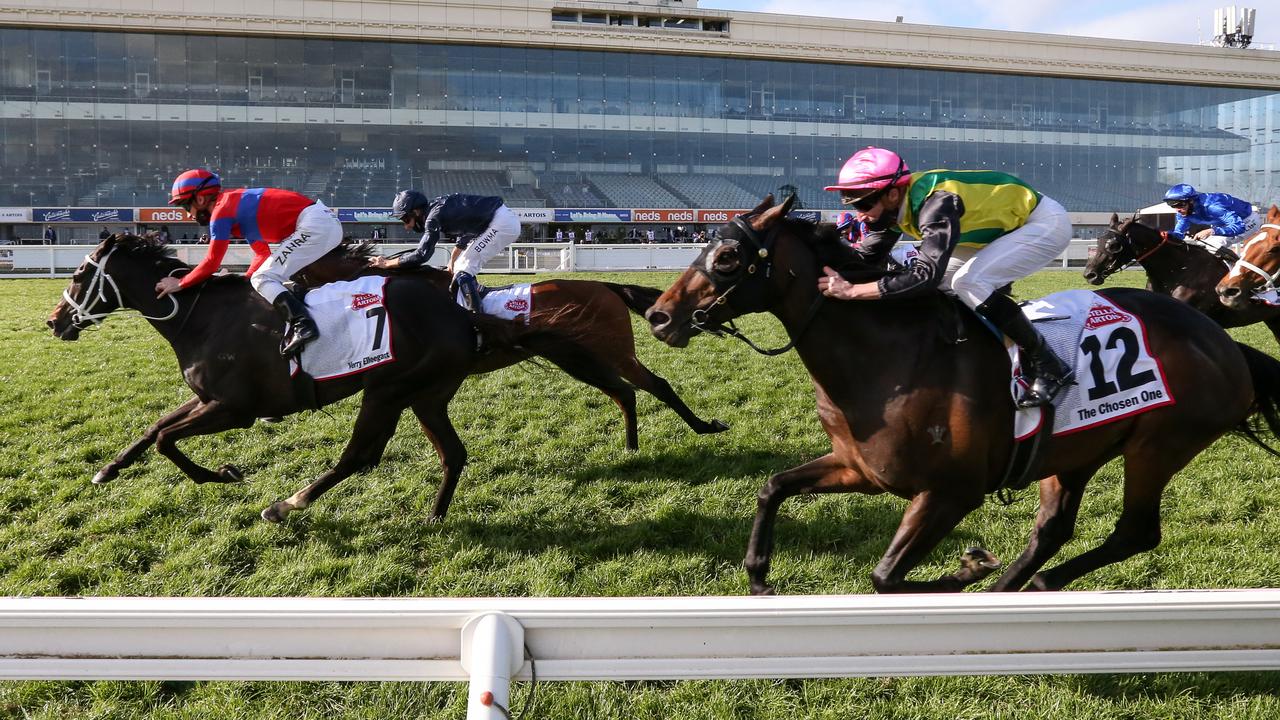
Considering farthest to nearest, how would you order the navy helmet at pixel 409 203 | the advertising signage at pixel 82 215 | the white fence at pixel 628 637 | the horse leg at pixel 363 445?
the advertising signage at pixel 82 215, the navy helmet at pixel 409 203, the horse leg at pixel 363 445, the white fence at pixel 628 637

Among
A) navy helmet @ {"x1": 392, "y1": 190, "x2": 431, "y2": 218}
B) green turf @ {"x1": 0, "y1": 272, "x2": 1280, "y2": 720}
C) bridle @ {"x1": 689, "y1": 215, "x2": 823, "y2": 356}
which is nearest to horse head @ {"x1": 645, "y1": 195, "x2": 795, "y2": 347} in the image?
bridle @ {"x1": 689, "y1": 215, "x2": 823, "y2": 356}

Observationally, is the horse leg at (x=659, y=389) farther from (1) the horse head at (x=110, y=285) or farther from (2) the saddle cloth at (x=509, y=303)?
(1) the horse head at (x=110, y=285)

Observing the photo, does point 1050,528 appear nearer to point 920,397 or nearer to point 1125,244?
point 920,397

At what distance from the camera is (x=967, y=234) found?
324 cm

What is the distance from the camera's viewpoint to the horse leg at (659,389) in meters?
5.85

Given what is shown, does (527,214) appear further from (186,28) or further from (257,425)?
(257,425)

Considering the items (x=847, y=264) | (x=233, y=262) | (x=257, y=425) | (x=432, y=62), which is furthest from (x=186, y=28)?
(x=847, y=264)

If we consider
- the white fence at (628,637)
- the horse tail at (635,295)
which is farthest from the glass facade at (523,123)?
the white fence at (628,637)

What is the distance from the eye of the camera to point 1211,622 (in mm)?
1802

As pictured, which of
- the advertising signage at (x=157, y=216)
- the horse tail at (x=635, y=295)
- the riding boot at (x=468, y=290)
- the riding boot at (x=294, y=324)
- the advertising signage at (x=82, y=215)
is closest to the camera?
the riding boot at (x=294, y=324)

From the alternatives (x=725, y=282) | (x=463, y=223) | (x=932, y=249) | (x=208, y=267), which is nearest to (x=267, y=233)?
(x=208, y=267)

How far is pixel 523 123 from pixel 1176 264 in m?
41.5

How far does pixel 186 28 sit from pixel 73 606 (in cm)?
4942

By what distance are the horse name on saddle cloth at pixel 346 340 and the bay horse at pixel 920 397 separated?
79.9 inches
